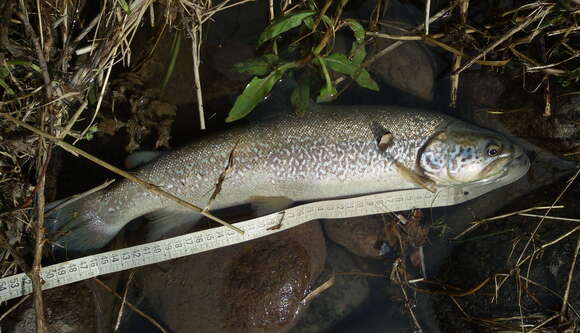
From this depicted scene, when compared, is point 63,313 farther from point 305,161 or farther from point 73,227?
point 305,161

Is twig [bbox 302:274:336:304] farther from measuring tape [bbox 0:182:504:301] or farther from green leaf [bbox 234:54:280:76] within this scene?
green leaf [bbox 234:54:280:76]

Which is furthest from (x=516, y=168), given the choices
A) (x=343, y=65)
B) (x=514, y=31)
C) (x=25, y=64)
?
(x=25, y=64)

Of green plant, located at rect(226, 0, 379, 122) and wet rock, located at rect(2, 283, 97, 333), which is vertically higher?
green plant, located at rect(226, 0, 379, 122)

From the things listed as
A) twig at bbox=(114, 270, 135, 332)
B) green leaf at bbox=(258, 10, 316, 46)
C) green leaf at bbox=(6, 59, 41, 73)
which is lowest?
twig at bbox=(114, 270, 135, 332)

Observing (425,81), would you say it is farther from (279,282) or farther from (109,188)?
(109,188)

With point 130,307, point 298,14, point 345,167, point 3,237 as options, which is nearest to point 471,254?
point 345,167

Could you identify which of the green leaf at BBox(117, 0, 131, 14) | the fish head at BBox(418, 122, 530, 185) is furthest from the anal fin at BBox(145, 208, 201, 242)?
the fish head at BBox(418, 122, 530, 185)

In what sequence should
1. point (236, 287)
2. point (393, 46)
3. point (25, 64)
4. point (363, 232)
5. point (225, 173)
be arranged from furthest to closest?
point (363, 232) < point (393, 46) < point (236, 287) < point (225, 173) < point (25, 64)
